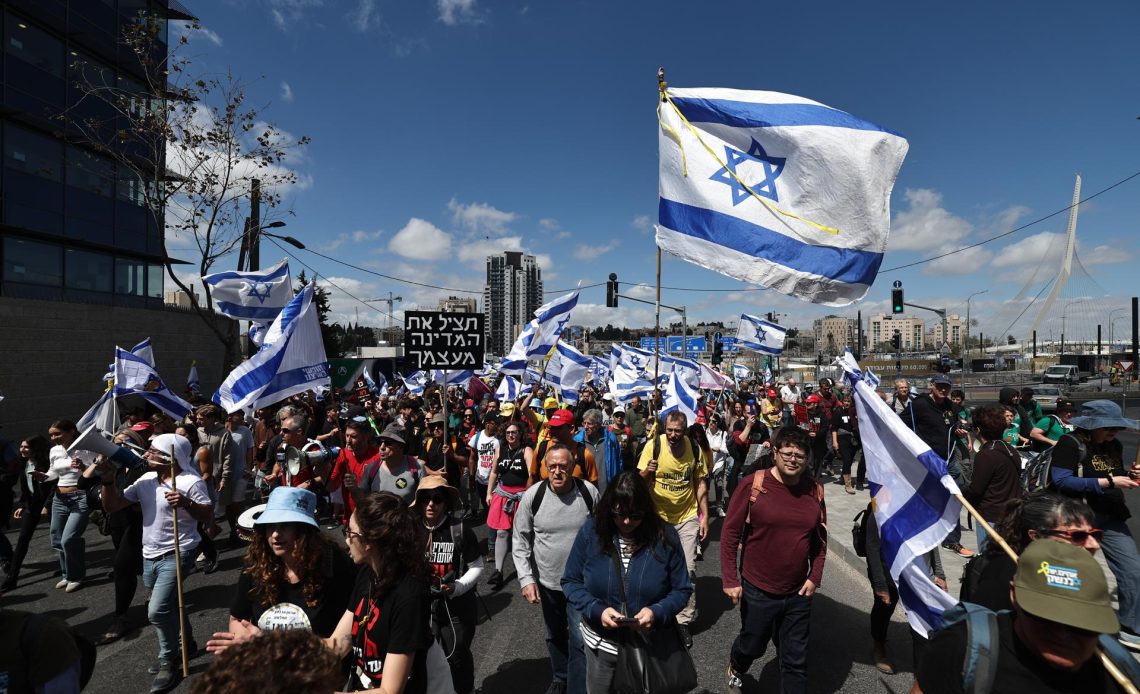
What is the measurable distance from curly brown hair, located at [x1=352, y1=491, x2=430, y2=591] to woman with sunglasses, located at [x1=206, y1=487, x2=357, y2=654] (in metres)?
0.33

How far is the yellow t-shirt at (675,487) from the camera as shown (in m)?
5.04

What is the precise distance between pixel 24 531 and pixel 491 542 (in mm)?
4761

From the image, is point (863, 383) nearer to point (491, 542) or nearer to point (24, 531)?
point (491, 542)

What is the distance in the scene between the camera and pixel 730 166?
15.8 feet

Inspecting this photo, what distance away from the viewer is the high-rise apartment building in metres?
79.6

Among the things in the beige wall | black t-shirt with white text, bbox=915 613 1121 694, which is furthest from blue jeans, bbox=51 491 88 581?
the beige wall

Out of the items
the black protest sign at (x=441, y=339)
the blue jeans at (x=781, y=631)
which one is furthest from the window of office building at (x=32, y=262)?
the blue jeans at (x=781, y=631)

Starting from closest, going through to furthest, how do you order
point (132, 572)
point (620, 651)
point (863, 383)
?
point (620, 651)
point (863, 383)
point (132, 572)

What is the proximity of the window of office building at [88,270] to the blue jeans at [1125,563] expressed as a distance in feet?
81.6

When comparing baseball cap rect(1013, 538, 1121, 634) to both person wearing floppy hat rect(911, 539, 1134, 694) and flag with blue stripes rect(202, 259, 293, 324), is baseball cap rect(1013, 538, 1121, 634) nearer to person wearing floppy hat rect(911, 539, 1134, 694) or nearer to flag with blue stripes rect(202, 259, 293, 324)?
person wearing floppy hat rect(911, 539, 1134, 694)

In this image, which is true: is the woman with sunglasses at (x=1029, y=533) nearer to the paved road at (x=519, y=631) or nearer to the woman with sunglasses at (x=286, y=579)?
the paved road at (x=519, y=631)

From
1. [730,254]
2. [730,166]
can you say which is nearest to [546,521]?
[730,254]

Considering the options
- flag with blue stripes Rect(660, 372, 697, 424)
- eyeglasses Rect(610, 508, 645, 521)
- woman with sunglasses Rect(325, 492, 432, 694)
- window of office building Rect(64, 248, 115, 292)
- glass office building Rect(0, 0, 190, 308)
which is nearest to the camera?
woman with sunglasses Rect(325, 492, 432, 694)

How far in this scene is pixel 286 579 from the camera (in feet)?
8.64
